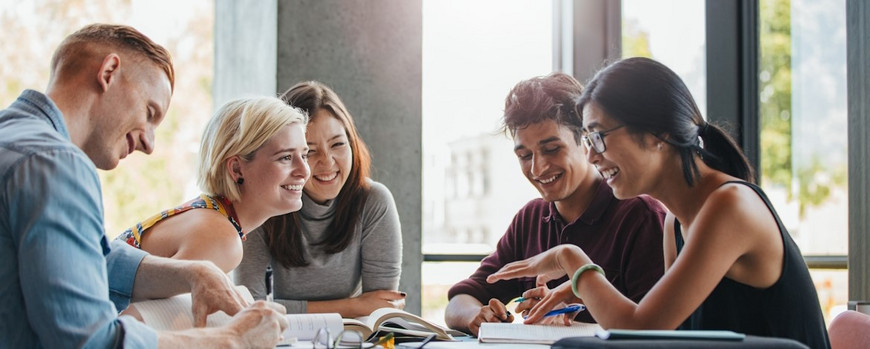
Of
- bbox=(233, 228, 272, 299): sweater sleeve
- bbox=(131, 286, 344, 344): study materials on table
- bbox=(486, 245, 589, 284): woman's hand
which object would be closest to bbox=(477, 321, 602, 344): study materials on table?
bbox=(486, 245, 589, 284): woman's hand

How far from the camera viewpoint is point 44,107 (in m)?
1.70

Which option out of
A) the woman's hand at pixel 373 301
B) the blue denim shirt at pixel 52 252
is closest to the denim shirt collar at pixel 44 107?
the blue denim shirt at pixel 52 252

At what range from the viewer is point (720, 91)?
4219mm

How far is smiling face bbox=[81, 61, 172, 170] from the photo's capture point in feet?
6.00

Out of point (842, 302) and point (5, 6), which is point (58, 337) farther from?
point (5, 6)

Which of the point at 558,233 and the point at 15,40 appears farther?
the point at 15,40

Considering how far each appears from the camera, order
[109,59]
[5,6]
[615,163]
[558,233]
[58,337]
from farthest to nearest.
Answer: [5,6]
[558,233]
[615,163]
[109,59]
[58,337]

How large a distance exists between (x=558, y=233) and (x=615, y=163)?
2.25ft

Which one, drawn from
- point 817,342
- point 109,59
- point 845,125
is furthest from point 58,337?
point 845,125

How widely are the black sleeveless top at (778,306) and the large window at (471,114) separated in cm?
280

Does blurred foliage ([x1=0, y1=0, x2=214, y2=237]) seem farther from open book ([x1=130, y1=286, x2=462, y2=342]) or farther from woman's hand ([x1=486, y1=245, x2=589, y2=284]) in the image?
woman's hand ([x1=486, y1=245, x2=589, y2=284])

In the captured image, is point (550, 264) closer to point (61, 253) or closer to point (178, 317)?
point (178, 317)

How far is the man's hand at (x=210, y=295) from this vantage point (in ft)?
6.42

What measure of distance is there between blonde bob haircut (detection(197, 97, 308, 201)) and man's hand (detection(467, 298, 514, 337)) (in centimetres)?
87
